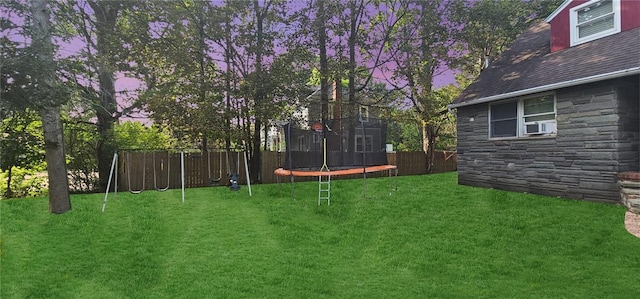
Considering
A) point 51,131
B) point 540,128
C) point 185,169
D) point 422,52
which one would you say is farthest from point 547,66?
point 51,131

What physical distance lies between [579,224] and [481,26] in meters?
11.6

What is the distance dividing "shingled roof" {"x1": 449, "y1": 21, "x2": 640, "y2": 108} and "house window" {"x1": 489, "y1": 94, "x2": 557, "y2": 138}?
0.38 meters

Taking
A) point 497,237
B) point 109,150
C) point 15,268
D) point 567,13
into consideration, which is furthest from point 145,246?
point 567,13

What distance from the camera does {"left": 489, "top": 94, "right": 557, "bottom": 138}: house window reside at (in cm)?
755

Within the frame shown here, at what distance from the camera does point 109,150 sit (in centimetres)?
970

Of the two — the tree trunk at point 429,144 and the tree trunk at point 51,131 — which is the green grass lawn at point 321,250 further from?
the tree trunk at point 429,144

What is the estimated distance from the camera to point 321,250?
450 centimetres

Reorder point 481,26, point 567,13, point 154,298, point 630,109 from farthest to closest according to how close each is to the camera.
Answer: point 481,26
point 567,13
point 630,109
point 154,298

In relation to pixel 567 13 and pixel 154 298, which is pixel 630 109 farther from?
pixel 154 298

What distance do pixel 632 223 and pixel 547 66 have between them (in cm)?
435

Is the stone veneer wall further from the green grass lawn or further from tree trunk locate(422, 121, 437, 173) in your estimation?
tree trunk locate(422, 121, 437, 173)

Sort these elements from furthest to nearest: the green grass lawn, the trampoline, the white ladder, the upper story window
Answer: the trampoline
the upper story window
the white ladder
the green grass lawn

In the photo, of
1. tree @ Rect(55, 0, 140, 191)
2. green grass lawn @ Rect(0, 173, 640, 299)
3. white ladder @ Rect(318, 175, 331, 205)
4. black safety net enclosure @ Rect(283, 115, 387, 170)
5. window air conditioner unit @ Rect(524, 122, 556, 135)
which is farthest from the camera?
tree @ Rect(55, 0, 140, 191)

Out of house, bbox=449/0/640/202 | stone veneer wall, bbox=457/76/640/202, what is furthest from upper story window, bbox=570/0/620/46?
stone veneer wall, bbox=457/76/640/202
